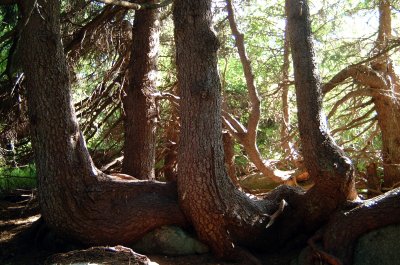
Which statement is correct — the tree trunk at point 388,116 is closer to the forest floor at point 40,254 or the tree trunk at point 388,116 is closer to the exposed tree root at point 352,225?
the exposed tree root at point 352,225

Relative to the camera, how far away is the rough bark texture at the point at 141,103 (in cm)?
843

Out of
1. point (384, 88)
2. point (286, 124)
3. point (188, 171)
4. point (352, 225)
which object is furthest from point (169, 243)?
point (384, 88)

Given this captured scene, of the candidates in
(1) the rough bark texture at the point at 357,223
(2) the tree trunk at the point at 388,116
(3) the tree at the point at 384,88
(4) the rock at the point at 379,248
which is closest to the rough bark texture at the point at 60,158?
(1) the rough bark texture at the point at 357,223

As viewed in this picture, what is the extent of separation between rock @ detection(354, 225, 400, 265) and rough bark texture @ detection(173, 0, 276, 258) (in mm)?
1607

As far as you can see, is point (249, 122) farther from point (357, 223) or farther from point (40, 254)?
point (40, 254)

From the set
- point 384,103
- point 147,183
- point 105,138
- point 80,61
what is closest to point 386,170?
point 384,103

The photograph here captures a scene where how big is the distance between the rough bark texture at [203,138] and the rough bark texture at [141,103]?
191 centimetres

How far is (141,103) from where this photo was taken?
8477 millimetres

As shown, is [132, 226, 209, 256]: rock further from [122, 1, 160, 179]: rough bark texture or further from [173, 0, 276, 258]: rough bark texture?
[122, 1, 160, 179]: rough bark texture

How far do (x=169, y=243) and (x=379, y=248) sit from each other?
9.51 ft

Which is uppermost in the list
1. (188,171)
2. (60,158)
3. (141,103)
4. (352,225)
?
(141,103)

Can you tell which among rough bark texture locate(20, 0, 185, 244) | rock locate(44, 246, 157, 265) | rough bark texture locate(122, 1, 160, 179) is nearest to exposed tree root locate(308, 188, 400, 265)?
rock locate(44, 246, 157, 265)

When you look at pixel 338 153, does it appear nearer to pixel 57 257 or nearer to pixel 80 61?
pixel 57 257

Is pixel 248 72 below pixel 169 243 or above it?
above
